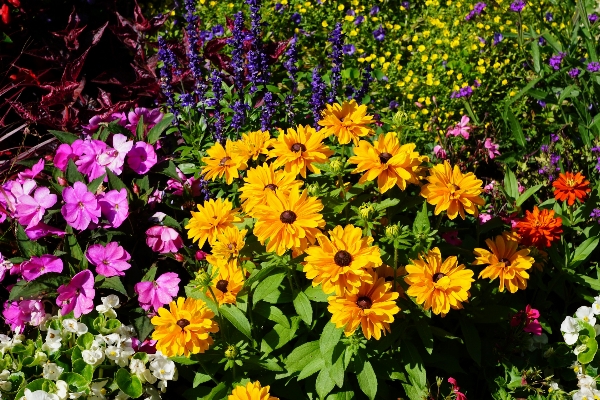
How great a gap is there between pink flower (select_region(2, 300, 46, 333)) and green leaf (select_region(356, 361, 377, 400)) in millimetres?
1183

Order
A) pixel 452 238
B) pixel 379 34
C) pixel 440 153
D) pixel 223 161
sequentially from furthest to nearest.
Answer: pixel 379 34 < pixel 440 153 < pixel 452 238 < pixel 223 161

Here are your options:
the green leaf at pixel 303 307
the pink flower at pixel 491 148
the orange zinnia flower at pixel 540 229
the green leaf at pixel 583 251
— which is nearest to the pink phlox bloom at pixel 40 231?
the green leaf at pixel 303 307

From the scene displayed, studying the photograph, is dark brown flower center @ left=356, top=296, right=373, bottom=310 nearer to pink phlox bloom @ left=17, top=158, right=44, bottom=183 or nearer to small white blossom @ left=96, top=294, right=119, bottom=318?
small white blossom @ left=96, top=294, right=119, bottom=318

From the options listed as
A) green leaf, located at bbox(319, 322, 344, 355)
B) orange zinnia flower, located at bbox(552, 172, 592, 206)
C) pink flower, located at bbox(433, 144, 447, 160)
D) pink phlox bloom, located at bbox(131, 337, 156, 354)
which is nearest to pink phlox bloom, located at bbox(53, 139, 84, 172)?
pink phlox bloom, located at bbox(131, 337, 156, 354)

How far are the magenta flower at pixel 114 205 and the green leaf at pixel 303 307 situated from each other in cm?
74

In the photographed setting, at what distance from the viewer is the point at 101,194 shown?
2314 millimetres

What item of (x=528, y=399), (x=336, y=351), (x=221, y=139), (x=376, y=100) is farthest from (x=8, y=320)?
(x=376, y=100)

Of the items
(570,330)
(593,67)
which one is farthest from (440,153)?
(570,330)

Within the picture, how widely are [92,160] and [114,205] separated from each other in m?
0.26

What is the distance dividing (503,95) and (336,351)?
2537mm

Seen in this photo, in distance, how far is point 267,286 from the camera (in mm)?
1923

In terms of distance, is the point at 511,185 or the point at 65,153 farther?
the point at 511,185

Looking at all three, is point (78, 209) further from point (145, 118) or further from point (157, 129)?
point (145, 118)

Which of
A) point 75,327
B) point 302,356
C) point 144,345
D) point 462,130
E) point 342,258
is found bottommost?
point 144,345
